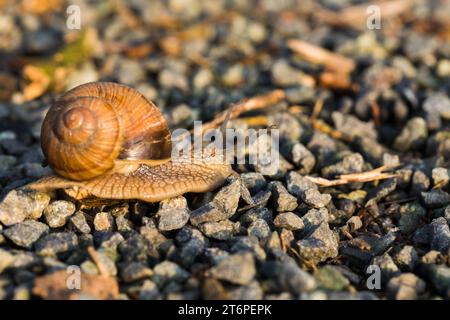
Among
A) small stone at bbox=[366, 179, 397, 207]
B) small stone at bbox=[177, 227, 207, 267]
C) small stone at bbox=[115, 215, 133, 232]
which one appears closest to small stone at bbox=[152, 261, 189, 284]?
small stone at bbox=[177, 227, 207, 267]

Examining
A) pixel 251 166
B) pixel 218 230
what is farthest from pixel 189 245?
pixel 251 166

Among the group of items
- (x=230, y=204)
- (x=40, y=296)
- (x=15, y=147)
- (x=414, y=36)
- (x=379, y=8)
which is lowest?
(x=40, y=296)

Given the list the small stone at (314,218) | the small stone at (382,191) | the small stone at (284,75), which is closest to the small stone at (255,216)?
the small stone at (314,218)

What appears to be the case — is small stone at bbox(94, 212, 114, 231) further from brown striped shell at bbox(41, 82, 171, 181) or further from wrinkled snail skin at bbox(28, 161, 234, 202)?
brown striped shell at bbox(41, 82, 171, 181)

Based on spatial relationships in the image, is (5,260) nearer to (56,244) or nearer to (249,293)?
(56,244)
